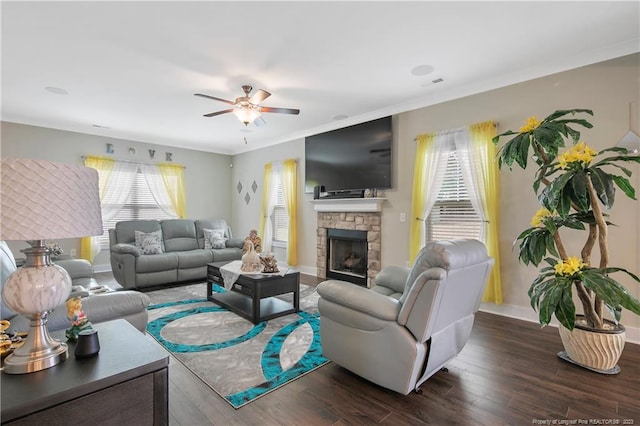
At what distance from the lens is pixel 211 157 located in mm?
7590

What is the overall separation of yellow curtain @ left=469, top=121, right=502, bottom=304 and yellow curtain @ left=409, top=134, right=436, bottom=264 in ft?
2.23

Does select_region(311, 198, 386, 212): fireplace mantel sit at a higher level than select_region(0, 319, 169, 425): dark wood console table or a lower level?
higher

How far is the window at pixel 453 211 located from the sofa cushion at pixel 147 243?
4.30 m

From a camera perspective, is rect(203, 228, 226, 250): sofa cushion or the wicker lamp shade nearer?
the wicker lamp shade

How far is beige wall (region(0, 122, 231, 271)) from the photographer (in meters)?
5.20

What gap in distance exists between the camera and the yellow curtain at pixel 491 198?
3.52 metres

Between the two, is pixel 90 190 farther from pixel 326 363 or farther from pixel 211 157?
pixel 211 157

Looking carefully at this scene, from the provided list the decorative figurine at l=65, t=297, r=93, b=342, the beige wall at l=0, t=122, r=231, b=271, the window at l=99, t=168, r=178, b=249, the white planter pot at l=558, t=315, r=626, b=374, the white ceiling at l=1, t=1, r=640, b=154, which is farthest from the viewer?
the window at l=99, t=168, r=178, b=249

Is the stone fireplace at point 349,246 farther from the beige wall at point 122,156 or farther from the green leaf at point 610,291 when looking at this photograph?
the beige wall at point 122,156

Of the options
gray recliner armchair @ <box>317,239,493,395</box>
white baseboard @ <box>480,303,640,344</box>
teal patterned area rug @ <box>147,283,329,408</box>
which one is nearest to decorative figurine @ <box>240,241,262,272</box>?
teal patterned area rug @ <box>147,283,329,408</box>

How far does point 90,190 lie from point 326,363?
204cm

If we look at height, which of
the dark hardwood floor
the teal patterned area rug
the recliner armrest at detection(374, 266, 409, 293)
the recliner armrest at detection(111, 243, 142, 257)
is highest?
the recliner armrest at detection(111, 243, 142, 257)

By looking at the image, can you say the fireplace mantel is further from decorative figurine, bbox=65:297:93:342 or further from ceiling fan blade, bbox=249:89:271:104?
decorative figurine, bbox=65:297:93:342

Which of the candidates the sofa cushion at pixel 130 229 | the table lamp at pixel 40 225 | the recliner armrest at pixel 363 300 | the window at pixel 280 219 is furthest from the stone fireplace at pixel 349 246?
the table lamp at pixel 40 225
